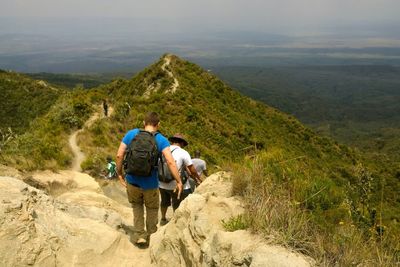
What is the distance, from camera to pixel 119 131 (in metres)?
19.9

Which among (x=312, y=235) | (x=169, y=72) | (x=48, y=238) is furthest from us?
(x=169, y=72)

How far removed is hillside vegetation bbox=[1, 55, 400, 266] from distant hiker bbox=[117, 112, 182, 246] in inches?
50.6

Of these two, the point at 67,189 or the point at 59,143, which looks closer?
the point at 67,189

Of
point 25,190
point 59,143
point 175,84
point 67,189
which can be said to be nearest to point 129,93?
point 175,84

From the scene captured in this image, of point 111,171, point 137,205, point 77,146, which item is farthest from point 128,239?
point 77,146

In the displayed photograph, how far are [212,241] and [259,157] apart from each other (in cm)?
198

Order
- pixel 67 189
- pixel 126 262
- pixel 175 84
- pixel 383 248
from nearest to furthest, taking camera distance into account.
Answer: pixel 383 248 < pixel 126 262 < pixel 67 189 < pixel 175 84

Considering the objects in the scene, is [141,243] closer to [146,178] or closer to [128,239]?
[128,239]

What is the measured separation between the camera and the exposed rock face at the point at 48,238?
5.07 meters

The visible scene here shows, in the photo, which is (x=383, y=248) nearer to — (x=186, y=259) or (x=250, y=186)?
(x=250, y=186)

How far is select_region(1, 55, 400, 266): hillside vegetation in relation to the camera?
415 centimetres

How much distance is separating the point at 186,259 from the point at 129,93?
36.4 metres

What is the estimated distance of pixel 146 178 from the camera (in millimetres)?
6566

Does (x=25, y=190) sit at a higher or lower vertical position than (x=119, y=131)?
higher
